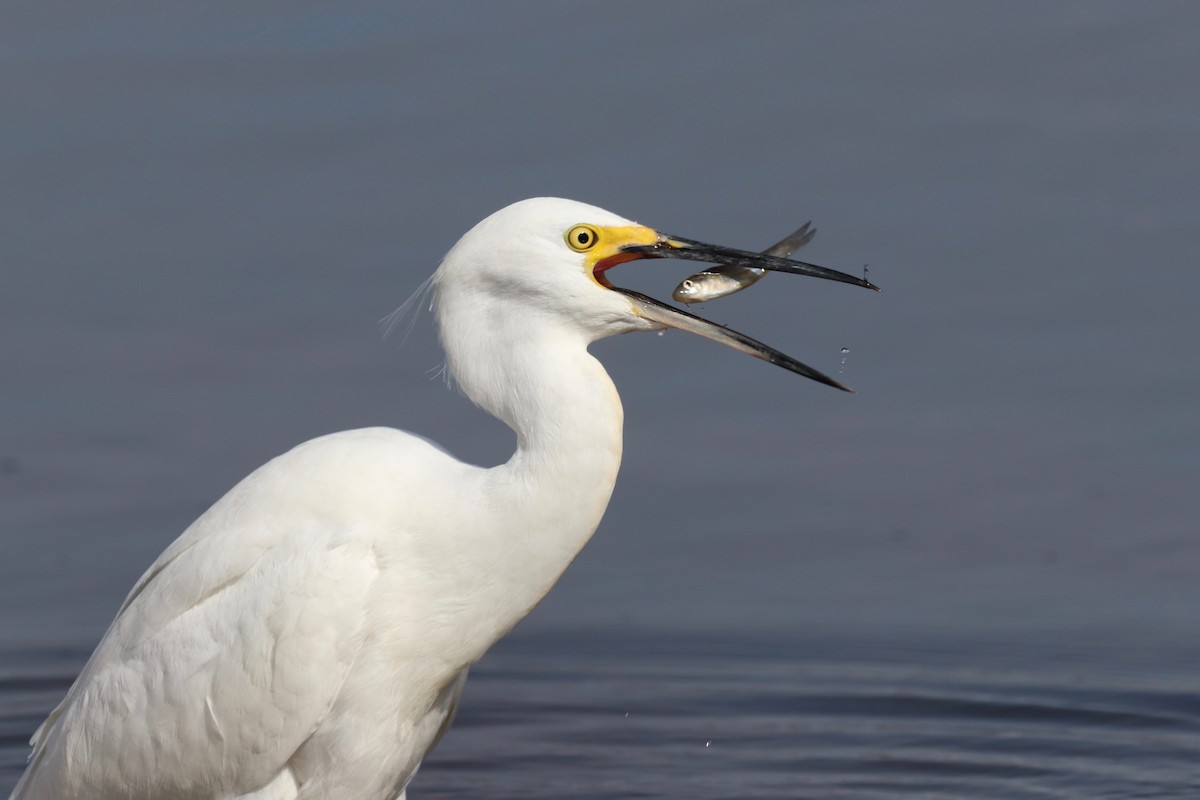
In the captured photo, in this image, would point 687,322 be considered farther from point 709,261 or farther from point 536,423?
point 536,423

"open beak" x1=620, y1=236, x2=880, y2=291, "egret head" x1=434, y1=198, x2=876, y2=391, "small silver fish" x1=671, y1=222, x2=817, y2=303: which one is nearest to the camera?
"egret head" x1=434, y1=198, x2=876, y2=391

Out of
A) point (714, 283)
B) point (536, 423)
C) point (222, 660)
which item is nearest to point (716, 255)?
point (714, 283)

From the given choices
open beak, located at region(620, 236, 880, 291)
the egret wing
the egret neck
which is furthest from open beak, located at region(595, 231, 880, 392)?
the egret wing

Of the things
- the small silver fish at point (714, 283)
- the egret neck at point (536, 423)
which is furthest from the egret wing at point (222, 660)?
the small silver fish at point (714, 283)

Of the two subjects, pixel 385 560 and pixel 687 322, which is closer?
pixel 687 322

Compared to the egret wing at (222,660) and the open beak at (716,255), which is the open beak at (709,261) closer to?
the open beak at (716,255)

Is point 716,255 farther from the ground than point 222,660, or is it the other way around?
point 716,255

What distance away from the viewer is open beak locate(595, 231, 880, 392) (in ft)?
17.1

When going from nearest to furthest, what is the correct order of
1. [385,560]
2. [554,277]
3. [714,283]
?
[554,277]
[385,560]
[714,283]

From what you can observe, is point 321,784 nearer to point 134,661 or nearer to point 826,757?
point 134,661

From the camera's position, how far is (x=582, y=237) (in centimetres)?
521

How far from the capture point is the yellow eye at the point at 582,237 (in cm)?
520

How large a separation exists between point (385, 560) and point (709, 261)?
4.27 ft

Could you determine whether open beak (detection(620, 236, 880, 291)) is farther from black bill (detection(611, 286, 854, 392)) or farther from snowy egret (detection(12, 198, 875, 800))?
black bill (detection(611, 286, 854, 392))
